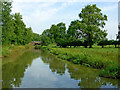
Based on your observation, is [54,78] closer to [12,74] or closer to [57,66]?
[12,74]

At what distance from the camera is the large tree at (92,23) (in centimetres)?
4329

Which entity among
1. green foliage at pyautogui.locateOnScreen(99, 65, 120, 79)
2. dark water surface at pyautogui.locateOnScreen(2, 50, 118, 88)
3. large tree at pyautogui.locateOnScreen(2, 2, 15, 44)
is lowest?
dark water surface at pyautogui.locateOnScreen(2, 50, 118, 88)

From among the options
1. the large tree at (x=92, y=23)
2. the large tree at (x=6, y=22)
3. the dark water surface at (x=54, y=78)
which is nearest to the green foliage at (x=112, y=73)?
the dark water surface at (x=54, y=78)

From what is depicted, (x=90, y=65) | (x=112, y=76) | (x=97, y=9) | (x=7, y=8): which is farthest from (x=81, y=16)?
(x=112, y=76)

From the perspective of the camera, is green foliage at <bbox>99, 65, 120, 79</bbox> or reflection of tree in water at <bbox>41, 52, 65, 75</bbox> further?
reflection of tree in water at <bbox>41, 52, 65, 75</bbox>

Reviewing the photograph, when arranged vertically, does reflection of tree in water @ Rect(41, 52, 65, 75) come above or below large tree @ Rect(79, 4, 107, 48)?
below

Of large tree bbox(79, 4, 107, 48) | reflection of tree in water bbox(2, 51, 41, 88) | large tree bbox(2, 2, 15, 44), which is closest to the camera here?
reflection of tree in water bbox(2, 51, 41, 88)

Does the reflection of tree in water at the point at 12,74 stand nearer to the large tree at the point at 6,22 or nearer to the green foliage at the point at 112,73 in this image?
the green foliage at the point at 112,73

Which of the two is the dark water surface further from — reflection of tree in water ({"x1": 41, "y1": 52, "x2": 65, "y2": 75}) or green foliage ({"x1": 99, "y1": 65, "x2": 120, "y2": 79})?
green foliage ({"x1": 99, "y1": 65, "x2": 120, "y2": 79})

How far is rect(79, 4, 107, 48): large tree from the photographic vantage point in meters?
43.3

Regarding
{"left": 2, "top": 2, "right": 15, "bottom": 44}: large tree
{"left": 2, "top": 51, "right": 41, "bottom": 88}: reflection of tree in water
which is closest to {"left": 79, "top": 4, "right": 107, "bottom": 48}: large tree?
{"left": 2, "top": 2, "right": 15, "bottom": 44}: large tree

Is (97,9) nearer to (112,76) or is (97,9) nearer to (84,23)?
(84,23)

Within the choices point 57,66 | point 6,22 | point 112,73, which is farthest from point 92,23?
point 112,73

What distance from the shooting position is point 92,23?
45.6 metres
